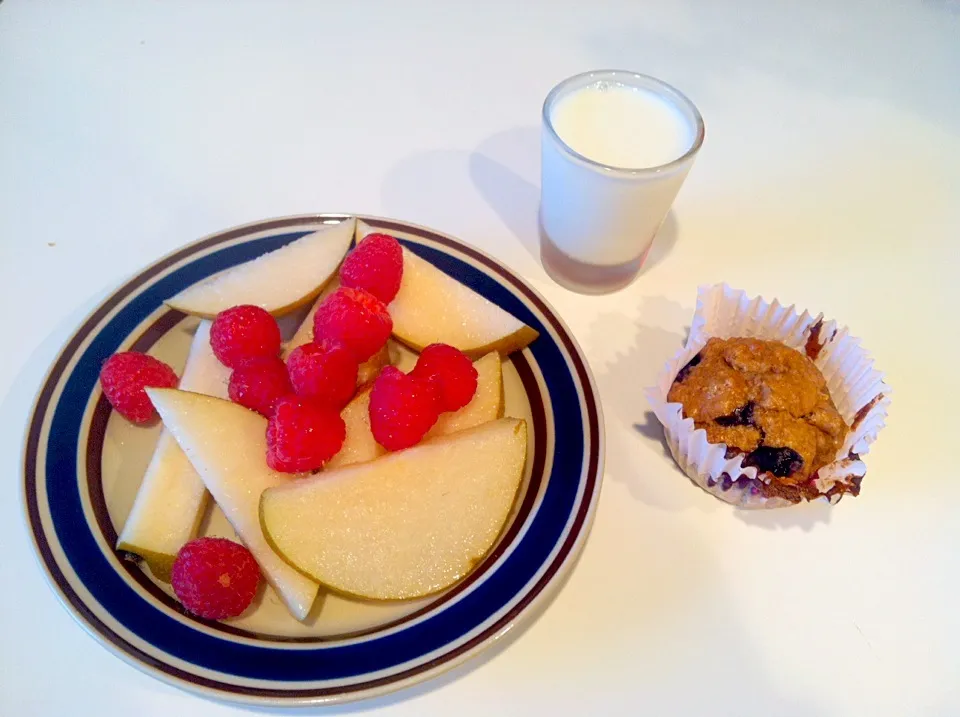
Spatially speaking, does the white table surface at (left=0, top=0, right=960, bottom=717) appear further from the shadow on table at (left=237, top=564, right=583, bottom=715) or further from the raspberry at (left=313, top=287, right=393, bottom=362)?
the raspberry at (left=313, top=287, right=393, bottom=362)

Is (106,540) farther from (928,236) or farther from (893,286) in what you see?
(928,236)

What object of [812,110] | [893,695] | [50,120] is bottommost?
[893,695]

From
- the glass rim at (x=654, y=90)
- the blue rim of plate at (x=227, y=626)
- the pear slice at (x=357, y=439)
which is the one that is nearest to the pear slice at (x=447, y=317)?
the blue rim of plate at (x=227, y=626)

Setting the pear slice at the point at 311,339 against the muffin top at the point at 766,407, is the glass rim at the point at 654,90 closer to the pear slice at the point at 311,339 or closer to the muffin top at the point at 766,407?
the muffin top at the point at 766,407

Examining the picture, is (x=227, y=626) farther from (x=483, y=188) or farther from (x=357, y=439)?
(x=483, y=188)

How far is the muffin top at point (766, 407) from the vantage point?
0.95 m

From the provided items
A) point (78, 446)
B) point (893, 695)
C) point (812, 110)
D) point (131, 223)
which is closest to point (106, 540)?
point (78, 446)

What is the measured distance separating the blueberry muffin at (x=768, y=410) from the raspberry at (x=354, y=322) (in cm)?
46

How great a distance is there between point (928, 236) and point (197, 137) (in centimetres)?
158

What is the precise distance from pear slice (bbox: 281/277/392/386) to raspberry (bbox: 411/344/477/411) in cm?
10

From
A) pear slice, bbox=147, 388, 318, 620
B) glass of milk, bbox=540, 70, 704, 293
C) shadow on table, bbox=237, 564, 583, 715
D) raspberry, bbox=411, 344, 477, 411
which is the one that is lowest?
shadow on table, bbox=237, 564, 583, 715

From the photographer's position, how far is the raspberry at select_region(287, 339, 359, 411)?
0.91m

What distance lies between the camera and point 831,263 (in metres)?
1.32

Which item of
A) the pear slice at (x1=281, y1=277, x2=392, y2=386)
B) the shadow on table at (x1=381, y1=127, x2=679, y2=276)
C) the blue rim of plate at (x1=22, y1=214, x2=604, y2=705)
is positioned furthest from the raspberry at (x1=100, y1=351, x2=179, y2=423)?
the shadow on table at (x1=381, y1=127, x2=679, y2=276)
